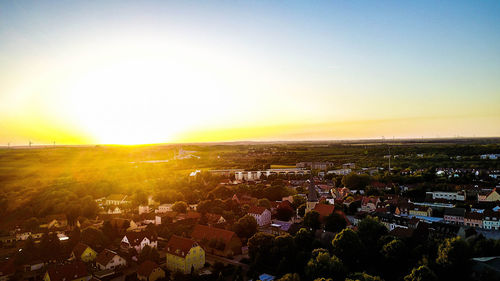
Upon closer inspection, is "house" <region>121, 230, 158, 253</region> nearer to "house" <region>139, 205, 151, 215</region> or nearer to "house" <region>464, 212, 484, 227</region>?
"house" <region>139, 205, 151, 215</region>

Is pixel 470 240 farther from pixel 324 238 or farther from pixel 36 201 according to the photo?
pixel 36 201

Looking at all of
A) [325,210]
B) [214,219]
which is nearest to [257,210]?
[214,219]

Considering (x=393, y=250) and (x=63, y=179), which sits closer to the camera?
(x=393, y=250)

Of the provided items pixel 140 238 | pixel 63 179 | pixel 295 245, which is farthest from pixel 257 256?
pixel 63 179

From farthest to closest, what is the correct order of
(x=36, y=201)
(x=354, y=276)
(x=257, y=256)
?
(x=36, y=201)
(x=257, y=256)
(x=354, y=276)

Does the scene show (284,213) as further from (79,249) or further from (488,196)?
(488,196)

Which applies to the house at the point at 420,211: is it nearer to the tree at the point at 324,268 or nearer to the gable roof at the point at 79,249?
the tree at the point at 324,268
